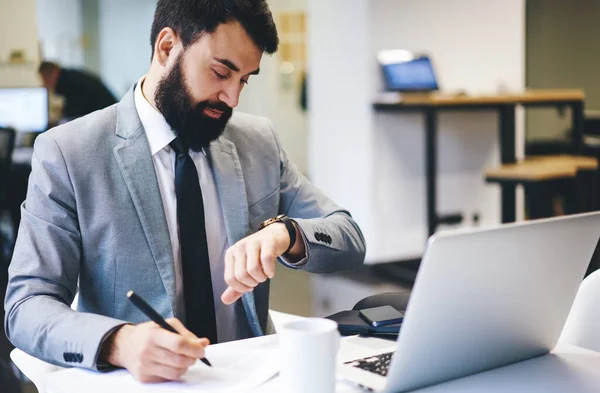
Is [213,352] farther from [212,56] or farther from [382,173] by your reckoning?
[382,173]

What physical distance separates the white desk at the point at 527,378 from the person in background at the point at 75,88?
13.9ft

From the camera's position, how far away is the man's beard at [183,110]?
1.53 meters

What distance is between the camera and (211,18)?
1500 mm

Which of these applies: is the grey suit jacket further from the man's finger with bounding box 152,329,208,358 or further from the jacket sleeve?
the man's finger with bounding box 152,329,208,358

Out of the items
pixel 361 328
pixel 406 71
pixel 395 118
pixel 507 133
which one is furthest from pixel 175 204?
pixel 507 133

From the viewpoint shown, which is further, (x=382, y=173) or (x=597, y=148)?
(x=597, y=148)

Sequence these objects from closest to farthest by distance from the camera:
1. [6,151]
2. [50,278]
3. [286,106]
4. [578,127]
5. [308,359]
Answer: [308,359]
[50,278]
[6,151]
[578,127]
[286,106]

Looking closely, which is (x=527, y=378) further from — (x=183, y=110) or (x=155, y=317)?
(x=183, y=110)

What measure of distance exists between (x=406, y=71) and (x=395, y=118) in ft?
1.16

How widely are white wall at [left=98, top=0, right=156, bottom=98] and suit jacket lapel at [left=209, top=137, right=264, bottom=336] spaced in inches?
160

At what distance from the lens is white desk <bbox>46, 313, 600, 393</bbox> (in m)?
1.01

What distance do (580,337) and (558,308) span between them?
37 cm

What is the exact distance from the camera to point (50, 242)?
136 cm

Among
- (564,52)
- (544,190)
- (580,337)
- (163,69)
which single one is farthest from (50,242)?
A: (564,52)
